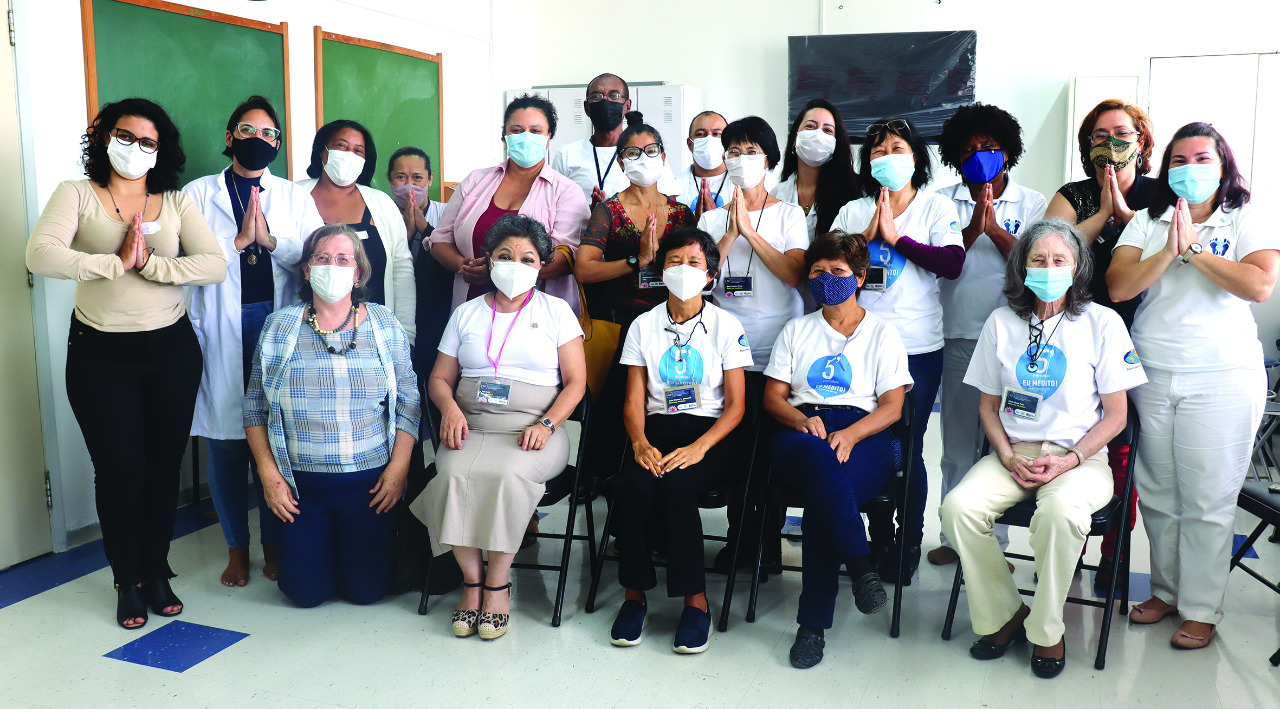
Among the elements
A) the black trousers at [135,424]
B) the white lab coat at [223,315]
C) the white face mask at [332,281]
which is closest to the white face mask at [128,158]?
the white lab coat at [223,315]

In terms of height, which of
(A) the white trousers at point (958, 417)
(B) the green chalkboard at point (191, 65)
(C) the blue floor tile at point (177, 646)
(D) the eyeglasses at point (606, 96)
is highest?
(B) the green chalkboard at point (191, 65)

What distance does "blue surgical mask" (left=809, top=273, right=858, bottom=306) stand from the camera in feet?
9.39

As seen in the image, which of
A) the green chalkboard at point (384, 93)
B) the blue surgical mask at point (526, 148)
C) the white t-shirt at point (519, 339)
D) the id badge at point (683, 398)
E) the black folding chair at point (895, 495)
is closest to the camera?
the black folding chair at point (895, 495)

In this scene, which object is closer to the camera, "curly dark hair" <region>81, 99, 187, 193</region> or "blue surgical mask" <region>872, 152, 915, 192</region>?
"curly dark hair" <region>81, 99, 187, 193</region>

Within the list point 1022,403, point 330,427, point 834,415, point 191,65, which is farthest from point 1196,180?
point 191,65

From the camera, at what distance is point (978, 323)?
3.18 m

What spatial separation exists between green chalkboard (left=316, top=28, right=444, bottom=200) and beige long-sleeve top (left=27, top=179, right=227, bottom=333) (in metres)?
2.22

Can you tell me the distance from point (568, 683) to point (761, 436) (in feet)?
3.40

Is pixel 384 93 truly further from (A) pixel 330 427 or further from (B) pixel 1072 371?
(B) pixel 1072 371

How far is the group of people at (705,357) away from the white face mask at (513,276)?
12 mm

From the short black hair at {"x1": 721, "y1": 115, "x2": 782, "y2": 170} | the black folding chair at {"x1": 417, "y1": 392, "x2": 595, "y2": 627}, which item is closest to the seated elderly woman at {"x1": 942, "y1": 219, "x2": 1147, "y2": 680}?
the short black hair at {"x1": 721, "y1": 115, "x2": 782, "y2": 170}

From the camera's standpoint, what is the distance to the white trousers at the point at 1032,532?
2.55 metres

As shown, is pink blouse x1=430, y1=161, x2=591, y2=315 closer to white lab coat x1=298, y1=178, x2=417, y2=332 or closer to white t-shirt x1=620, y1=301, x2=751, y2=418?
white lab coat x1=298, y1=178, x2=417, y2=332

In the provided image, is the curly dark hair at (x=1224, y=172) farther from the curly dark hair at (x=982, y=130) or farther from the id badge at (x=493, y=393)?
the id badge at (x=493, y=393)
